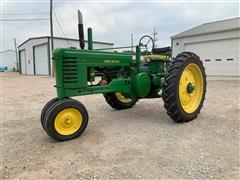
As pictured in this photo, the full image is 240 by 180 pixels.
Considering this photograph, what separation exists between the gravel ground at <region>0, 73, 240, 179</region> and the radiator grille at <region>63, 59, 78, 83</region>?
0.92 metres

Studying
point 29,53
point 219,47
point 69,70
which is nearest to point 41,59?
point 29,53

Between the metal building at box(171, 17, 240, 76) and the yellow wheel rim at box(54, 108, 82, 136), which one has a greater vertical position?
the metal building at box(171, 17, 240, 76)

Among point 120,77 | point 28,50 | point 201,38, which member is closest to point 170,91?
point 120,77

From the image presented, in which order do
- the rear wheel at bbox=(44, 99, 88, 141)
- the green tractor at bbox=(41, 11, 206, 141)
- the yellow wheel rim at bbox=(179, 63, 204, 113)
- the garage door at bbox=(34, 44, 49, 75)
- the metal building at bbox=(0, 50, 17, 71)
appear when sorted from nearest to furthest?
1. the rear wheel at bbox=(44, 99, 88, 141)
2. the green tractor at bbox=(41, 11, 206, 141)
3. the yellow wheel rim at bbox=(179, 63, 204, 113)
4. the garage door at bbox=(34, 44, 49, 75)
5. the metal building at bbox=(0, 50, 17, 71)

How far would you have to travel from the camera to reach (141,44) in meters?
4.65

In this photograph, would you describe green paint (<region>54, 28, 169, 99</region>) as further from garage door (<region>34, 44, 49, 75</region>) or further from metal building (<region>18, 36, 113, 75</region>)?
garage door (<region>34, 44, 49, 75</region>)

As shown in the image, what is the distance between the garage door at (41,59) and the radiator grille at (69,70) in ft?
74.1

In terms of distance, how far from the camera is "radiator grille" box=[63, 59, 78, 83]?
3416 millimetres

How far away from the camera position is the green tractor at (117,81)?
3338mm

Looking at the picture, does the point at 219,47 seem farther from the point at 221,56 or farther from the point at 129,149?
the point at 129,149

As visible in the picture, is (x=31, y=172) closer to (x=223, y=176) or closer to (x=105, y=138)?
(x=105, y=138)

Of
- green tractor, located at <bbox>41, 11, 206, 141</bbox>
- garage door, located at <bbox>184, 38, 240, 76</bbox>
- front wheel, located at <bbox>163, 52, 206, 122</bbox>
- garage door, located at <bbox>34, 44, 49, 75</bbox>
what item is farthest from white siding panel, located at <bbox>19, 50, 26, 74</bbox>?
front wheel, located at <bbox>163, 52, 206, 122</bbox>

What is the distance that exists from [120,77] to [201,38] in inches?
512

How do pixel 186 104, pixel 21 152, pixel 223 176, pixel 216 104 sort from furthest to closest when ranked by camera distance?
pixel 216 104, pixel 186 104, pixel 21 152, pixel 223 176
